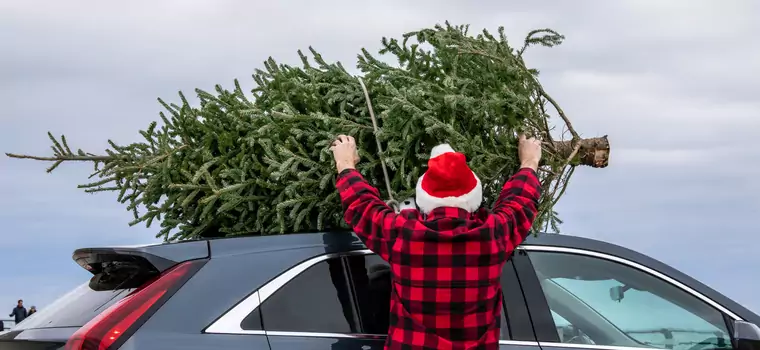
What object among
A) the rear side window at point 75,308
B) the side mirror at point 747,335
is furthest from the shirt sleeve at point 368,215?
the side mirror at point 747,335

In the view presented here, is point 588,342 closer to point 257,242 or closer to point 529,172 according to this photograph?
point 529,172

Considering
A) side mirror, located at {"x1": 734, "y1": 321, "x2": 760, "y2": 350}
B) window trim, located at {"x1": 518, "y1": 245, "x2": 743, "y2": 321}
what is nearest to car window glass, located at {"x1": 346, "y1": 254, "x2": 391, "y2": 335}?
window trim, located at {"x1": 518, "y1": 245, "x2": 743, "y2": 321}

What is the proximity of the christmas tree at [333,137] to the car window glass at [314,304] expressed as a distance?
0.43 metres

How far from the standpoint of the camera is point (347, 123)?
14.9 ft

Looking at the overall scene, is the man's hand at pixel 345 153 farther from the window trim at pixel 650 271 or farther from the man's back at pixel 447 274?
the window trim at pixel 650 271

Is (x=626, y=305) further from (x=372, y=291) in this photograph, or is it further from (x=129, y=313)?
(x=129, y=313)

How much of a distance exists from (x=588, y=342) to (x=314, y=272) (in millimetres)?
1534

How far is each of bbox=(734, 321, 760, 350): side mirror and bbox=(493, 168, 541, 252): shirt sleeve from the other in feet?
4.70

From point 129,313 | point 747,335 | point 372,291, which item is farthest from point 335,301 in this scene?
point 747,335

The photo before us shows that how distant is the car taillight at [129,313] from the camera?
12.4ft

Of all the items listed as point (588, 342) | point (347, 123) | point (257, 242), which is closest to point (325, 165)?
point (347, 123)

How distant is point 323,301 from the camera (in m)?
4.02

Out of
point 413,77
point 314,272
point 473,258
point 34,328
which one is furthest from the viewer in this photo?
point 413,77

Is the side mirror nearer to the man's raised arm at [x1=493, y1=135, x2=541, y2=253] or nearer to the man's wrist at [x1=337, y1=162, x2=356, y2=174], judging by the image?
the man's raised arm at [x1=493, y1=135, x2=541, y2=253]
